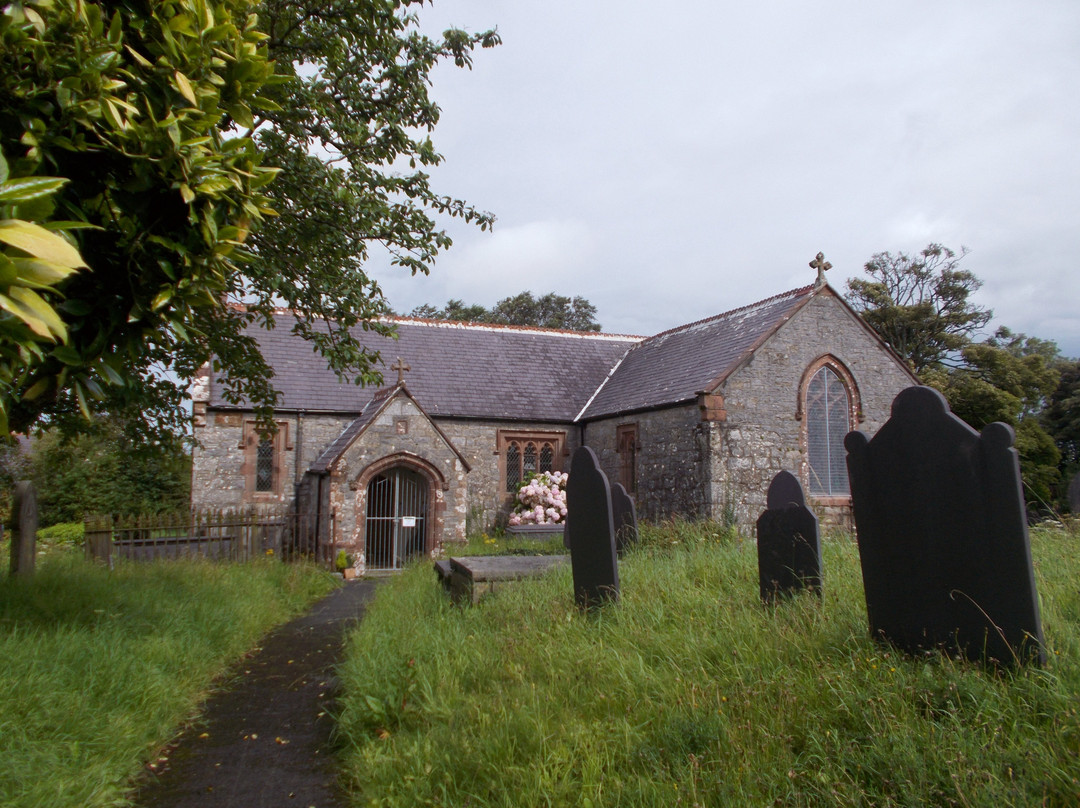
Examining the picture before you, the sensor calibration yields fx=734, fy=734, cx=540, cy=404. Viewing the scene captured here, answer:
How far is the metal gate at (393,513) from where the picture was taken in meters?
16.8

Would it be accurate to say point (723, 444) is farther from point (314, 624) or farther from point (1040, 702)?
point (1040, 702)

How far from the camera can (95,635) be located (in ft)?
19.9

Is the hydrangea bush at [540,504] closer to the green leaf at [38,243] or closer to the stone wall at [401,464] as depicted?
the stone wall at [401,464]

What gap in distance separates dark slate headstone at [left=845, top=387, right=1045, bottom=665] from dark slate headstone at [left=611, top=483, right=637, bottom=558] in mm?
4806

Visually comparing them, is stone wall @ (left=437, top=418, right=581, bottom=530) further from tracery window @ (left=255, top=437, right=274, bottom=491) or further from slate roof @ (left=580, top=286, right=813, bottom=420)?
tracery window @ (left=255, top=437, right=274, bottom=491)

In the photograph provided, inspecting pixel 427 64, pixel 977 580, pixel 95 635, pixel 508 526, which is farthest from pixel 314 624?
pixel 508 526

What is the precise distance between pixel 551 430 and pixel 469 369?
10.00 feet

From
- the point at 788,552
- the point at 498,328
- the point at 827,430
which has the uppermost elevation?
the point at 498,328

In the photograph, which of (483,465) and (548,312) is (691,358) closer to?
(483,465)

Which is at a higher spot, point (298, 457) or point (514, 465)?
point (298, 457)

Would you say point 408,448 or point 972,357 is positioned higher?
point 972,357

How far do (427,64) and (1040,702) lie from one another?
8.59 m

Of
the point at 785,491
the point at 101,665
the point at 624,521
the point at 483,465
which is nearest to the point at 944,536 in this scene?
the point at 785,491

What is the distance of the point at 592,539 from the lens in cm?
640
